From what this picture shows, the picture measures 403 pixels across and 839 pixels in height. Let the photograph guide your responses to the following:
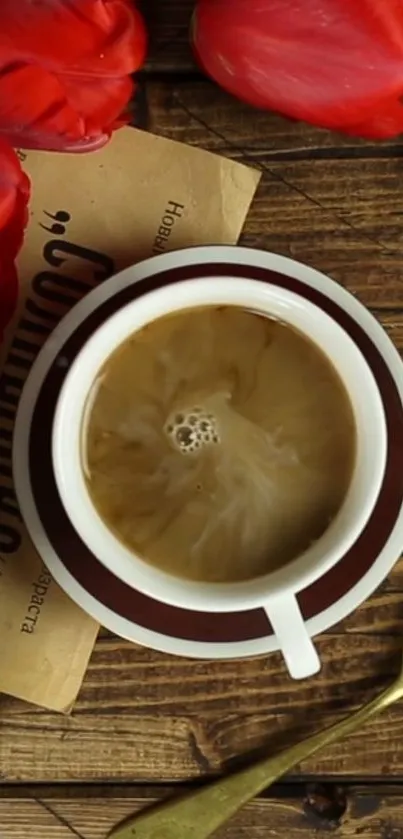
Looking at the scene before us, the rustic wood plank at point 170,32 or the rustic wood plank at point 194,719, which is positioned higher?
the rustic wood plank at point 170,32

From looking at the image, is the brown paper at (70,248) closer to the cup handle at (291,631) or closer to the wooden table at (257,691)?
the wooden table at (257,691)

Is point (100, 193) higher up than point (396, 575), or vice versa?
point (100, 193)

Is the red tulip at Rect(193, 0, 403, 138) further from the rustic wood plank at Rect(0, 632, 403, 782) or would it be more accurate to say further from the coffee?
the rustic wood plank at Rect(0, 632, 403, 782)

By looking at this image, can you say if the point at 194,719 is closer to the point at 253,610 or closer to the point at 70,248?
the point at 253,610

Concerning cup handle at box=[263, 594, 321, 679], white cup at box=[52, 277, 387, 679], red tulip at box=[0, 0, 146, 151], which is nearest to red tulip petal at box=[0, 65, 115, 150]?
red tulip at box=[0, 0, 146, 151]

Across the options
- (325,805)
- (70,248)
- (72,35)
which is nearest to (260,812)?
(325,805)

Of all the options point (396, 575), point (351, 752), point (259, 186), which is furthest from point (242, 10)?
point (351, 752)

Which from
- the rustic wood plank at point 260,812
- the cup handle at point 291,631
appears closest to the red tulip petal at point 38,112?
the cup handle at point 291,631

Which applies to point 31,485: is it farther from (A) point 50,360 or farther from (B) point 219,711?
(B) point 219,711
